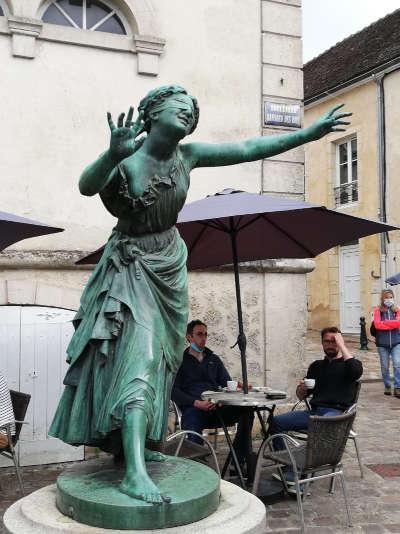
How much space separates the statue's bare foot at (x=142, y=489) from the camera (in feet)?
7.02

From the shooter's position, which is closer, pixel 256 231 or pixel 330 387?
pixel 330 387

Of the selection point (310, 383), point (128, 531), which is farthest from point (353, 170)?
point (128, 531)

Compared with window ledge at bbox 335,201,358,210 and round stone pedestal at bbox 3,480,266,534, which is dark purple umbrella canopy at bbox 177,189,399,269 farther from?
window ledge at bbox 335,201,358,210

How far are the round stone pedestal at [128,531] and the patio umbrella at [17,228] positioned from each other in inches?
104

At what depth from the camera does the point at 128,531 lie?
2.09 metres

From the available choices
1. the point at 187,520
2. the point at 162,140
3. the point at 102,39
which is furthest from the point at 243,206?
the point at 102,39

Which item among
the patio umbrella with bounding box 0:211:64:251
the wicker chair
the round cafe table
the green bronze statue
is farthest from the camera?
the patio umbrella with bounding box 0:211:64:251

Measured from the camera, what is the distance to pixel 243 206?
4398 millimetres

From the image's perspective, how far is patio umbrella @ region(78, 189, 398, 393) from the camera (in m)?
4.66

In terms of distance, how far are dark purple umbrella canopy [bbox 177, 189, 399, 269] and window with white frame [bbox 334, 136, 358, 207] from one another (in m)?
12.1

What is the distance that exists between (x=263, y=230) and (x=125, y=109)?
6.95 feet

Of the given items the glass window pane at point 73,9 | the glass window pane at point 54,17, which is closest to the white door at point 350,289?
the glass window pane at point 73,9

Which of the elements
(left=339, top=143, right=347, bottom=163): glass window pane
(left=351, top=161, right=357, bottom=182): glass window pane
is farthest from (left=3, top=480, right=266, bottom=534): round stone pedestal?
(left=339, top=143, right=347, bottom=163): glass window pane

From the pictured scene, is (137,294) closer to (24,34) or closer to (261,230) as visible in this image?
(261,230)
